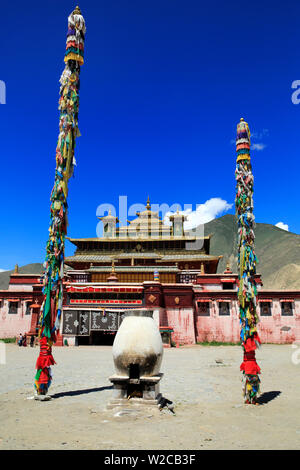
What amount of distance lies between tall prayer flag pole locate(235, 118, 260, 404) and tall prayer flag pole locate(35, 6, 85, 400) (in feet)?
17.6

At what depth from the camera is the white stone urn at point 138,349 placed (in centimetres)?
836

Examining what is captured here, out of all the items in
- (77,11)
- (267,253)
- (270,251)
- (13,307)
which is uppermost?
(270,251)

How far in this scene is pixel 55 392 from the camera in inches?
408

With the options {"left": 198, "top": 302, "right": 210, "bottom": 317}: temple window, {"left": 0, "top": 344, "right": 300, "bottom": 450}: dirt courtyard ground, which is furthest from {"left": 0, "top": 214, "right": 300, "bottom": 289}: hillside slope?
{"left": 0, "top": 344, "right": 300, "bottom": 450}: dirt courtyard ground

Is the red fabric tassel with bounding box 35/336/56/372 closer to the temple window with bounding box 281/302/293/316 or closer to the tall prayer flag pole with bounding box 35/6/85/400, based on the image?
the tall prayer flag pole with bounding box 35/6/85/400

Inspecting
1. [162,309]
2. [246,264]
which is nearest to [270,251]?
[162,309]

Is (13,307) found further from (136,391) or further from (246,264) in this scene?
(246,264)

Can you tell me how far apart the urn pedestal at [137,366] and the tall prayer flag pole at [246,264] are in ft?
8.49

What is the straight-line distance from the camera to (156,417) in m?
7.59

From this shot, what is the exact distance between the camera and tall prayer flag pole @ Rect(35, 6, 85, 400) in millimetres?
9812

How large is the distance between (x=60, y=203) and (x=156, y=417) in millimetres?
6547

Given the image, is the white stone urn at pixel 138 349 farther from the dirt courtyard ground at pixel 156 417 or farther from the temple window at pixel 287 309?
the temple window at pixel 287 309

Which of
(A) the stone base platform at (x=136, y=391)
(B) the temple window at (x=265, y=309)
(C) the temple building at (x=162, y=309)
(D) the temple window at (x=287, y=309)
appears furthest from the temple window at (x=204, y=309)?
(A) the stone base platform at (x=136, y=391)
